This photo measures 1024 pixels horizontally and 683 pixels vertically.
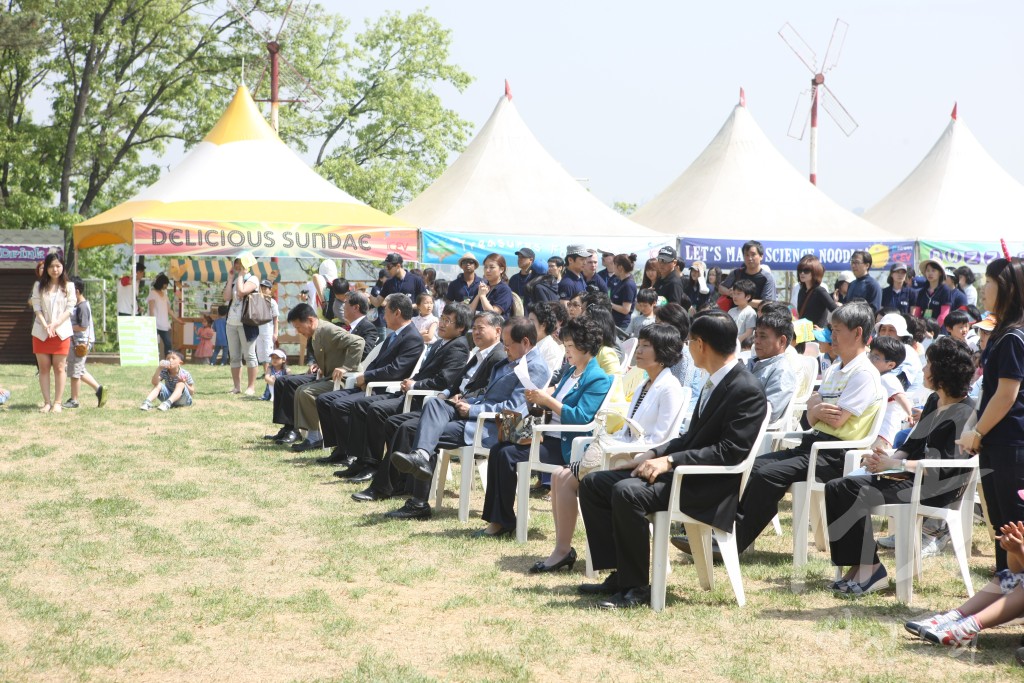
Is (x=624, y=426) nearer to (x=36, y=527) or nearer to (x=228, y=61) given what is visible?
(x=36, y=527)

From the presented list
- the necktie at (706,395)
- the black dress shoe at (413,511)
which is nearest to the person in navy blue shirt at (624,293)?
the black dress shoe at (413,511)

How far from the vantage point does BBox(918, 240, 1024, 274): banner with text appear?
20.1 m

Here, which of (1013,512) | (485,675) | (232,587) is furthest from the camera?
(232,587)

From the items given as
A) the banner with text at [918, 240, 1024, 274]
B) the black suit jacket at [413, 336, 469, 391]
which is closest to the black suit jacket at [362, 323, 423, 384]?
the black suit jacket at [413, 336, 469, 391]

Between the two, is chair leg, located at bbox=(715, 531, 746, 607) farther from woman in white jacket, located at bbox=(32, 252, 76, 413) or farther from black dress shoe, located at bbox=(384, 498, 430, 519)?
woman in white jacket, located at bbox=(32, 252, 76, 413)

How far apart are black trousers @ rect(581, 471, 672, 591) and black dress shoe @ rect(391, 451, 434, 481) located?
1888mm

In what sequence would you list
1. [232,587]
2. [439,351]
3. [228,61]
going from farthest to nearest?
[228,61]
[439,351]
[232,587]

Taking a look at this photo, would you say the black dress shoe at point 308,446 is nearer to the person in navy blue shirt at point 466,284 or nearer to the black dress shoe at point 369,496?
the black dress shoe at point 369,496

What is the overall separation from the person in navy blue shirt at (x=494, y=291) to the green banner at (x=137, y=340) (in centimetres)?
851

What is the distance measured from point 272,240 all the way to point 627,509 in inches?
528

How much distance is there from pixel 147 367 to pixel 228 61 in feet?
51.8

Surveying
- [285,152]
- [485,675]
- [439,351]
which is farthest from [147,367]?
[485,675]

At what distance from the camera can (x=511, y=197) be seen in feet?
63.6

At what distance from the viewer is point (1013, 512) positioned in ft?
14.4
